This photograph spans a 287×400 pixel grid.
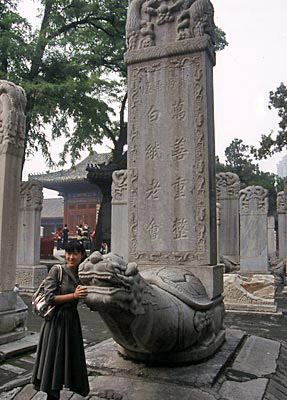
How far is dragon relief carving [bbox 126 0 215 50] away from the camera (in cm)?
380

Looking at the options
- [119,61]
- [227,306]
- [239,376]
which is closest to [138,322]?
[239,376]

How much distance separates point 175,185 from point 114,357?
5.52ft

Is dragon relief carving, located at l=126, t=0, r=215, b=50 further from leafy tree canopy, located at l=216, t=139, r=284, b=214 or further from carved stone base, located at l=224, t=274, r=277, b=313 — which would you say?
leafy tree canopy, located at l=216, t=139, r=284, b=214

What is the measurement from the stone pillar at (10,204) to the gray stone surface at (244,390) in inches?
108

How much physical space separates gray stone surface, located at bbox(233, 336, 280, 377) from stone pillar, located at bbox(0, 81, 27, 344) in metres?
2.65

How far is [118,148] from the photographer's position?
58.4ft

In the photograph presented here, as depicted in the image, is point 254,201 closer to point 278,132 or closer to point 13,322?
point 13,322

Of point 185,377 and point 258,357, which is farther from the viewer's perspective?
point 258,357

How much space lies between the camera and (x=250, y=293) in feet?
24.0

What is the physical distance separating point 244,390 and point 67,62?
11.9 metres

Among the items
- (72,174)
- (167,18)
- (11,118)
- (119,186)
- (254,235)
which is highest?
(72,174)

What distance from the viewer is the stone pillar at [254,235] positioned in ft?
28.3

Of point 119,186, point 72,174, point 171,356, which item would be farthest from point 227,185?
point 72,174

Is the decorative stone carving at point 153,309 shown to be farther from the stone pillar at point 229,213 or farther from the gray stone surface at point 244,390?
the stone pillar at point 229,213
